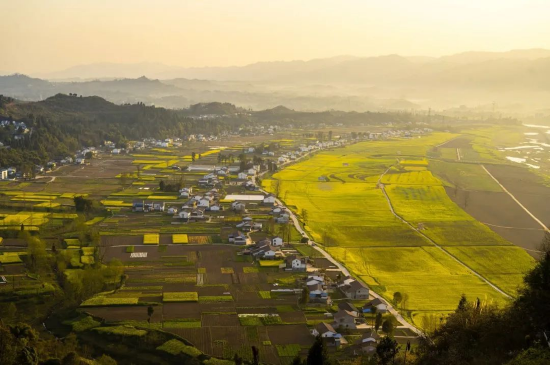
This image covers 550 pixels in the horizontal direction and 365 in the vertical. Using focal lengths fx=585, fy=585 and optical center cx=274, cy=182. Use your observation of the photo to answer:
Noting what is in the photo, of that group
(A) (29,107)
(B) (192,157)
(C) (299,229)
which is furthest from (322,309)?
(A) (29,107)

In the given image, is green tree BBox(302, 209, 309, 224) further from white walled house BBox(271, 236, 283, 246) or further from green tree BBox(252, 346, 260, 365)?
green tree BBox(252, 346, 260, 365)

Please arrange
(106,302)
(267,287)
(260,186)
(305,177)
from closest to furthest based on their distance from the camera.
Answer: (106,302) → (267,287) → (260,186) → (305,177)

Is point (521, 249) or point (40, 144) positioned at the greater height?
point (40, 144)

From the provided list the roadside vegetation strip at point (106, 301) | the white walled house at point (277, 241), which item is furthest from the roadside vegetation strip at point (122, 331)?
the white walled house at point (277, 241)

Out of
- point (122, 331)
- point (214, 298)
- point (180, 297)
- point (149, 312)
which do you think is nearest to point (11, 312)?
point (122, 331)

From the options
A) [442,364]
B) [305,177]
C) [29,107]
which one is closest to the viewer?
[442,364]

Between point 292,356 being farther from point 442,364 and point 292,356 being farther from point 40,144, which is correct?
point 40,144

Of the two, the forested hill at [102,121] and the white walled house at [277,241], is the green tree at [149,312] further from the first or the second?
the forested hill at [102,121]

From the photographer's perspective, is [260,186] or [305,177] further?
[305,177]

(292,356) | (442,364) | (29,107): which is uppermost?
(29,107)
